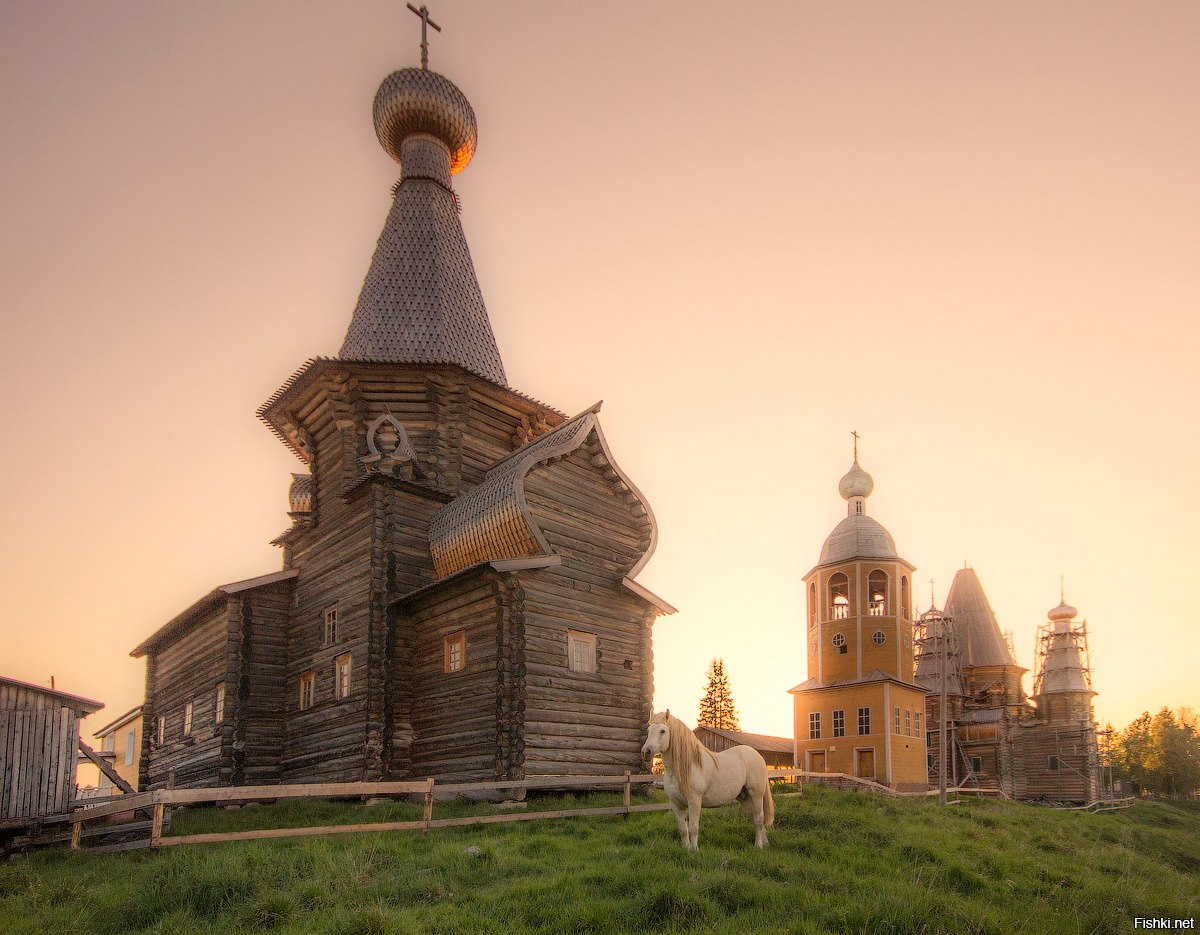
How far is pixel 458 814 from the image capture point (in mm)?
16875

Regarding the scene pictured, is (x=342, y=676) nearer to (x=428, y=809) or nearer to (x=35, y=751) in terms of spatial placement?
(x=35, y=751)

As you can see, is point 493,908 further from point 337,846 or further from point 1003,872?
point 1003,872

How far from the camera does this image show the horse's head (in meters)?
12.9

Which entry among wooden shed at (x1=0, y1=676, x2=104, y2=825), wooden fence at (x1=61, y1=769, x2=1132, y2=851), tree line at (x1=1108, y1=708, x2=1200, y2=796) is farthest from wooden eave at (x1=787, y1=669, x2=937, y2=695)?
tree line at (x1=1108, y1=708, x2=1200, y2=796)

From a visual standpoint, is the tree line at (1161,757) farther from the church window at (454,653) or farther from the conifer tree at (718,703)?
the church window at (454,653)

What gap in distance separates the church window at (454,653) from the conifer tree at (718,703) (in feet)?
191

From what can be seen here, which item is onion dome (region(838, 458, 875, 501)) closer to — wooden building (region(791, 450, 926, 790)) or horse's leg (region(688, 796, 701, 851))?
wooden building (region(791, 450, 926, 790))

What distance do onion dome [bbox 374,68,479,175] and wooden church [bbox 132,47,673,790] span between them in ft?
10.1

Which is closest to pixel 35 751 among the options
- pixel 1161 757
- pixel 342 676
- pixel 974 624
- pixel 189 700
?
pixel 342 676

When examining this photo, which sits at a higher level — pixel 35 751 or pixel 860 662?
pixel 860 662

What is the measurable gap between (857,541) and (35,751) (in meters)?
40.1

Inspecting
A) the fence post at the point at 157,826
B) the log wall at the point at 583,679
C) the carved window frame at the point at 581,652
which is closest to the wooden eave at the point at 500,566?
the log wall at the point at 583,679

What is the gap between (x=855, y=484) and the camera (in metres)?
52.7

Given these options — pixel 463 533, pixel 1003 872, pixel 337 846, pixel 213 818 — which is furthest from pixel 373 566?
pixel 1003 872
